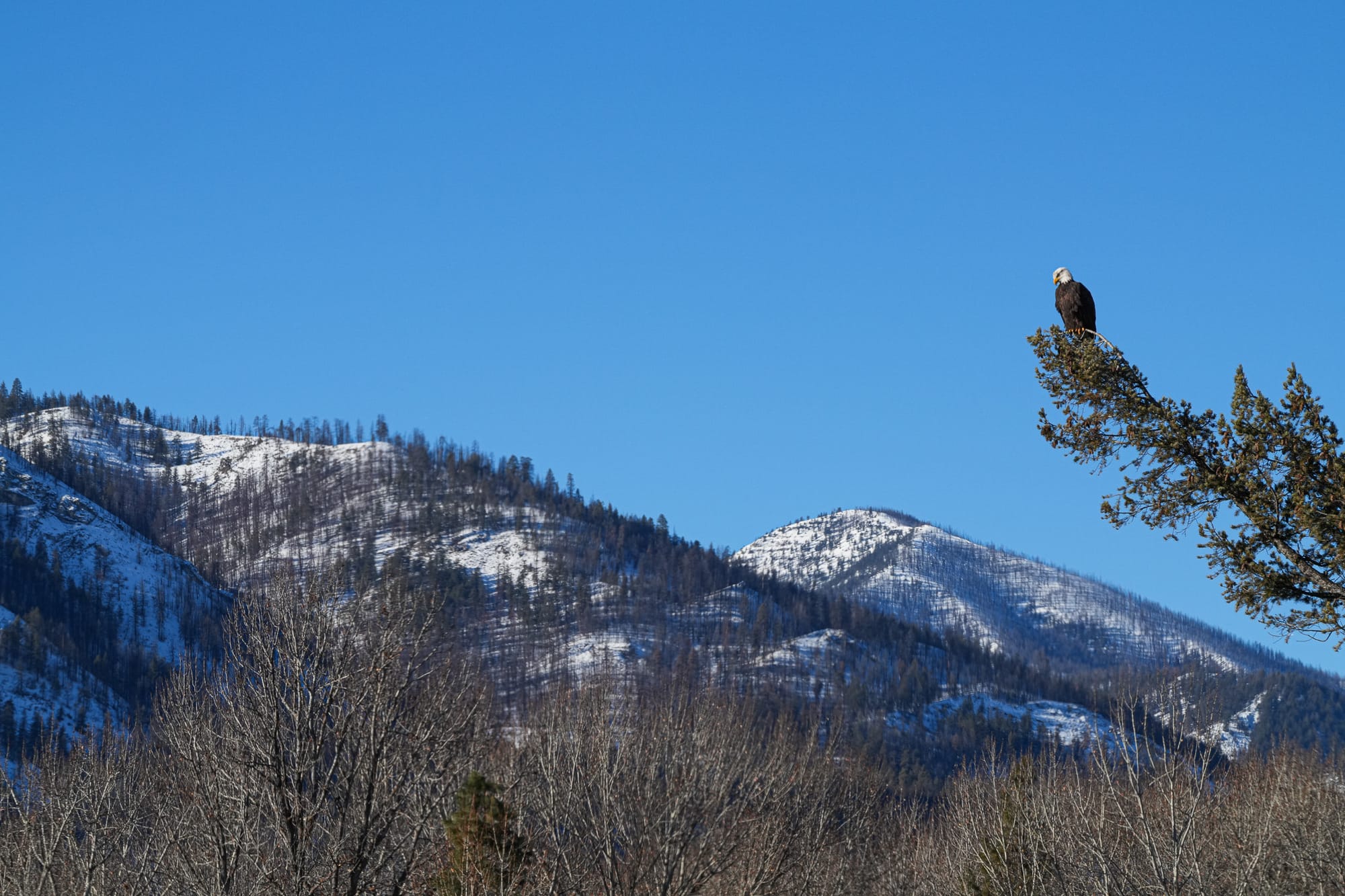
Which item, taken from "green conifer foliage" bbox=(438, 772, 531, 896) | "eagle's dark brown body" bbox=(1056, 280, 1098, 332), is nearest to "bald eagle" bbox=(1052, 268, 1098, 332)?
"eagle's dark brown body" bbox=(1056, 280, 1098, 332)

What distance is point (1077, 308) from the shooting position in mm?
17172

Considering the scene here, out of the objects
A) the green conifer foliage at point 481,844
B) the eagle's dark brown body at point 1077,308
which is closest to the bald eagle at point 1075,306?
the eagle's dark brown body at point 1077,308

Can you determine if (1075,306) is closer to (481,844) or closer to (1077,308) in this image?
(1077,308)

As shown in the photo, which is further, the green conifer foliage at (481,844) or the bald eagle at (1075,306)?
the green conifer foliage at (481,844)

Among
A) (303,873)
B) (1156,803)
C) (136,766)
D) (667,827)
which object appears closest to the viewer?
(303,873)

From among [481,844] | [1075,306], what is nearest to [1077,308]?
[1075,306]

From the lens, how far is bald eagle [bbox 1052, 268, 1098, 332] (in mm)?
17172

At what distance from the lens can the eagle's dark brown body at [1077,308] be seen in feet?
56.3

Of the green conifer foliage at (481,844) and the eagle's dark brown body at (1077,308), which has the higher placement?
the eagle's dark brown body at (1077,308)

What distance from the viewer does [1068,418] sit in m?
Answer: 16.9

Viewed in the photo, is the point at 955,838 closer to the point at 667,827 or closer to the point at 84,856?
the point at 667,827

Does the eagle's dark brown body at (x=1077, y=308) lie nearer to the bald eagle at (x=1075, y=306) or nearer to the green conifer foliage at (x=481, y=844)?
the bald eagle at (x=1075, y=306)

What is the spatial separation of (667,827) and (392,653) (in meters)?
9.79

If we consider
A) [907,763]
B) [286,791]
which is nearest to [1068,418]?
[286,791]
